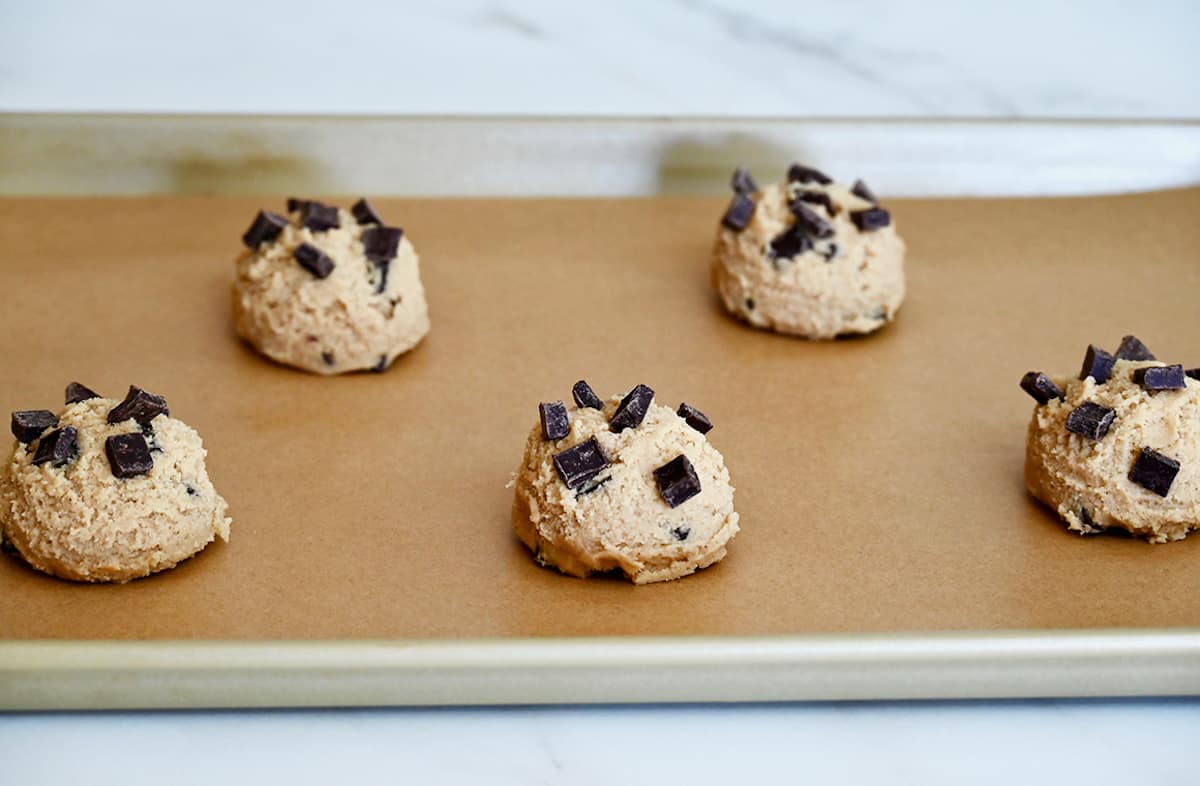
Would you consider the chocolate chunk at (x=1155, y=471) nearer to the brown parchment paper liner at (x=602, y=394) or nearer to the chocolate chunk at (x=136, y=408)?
the brown parchment paper liner at (x=602, y=394)

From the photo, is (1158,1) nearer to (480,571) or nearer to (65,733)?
(480,571)

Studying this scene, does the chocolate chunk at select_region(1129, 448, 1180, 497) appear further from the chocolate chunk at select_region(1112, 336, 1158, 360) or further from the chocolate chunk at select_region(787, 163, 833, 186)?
the chocolate chunk at select_region(787, 163, 833, 186)

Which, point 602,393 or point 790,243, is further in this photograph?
point 790,243

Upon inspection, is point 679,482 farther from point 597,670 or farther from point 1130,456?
point 1130,456

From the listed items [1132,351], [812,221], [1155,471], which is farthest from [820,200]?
[1155,471]

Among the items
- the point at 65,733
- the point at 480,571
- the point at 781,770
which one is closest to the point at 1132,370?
the point at 781,770

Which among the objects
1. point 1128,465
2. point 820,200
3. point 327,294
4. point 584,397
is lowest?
point 327,294
